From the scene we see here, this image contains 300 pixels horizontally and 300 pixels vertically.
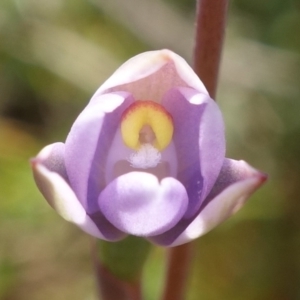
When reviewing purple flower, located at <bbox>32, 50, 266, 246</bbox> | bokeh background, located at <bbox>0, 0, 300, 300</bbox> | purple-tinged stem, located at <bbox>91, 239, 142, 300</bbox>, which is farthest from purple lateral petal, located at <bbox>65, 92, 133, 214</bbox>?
bokeh background, located at <bbox>0, 0, 300, 300</bbox>

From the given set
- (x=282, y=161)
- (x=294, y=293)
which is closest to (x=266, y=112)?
(x=282, y=161)

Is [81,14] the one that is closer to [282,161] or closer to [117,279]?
[282,161]

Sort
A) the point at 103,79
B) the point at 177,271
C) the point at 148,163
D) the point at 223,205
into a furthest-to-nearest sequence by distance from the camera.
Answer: the point at 103,79 → the point at 177,271 → the point at 148,163 → the point at 223,205

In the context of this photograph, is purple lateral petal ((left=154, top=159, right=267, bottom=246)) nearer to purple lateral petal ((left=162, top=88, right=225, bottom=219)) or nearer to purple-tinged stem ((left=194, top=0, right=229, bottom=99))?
purple lateral petal ((left=162, top=88, right=225, bottom=219))

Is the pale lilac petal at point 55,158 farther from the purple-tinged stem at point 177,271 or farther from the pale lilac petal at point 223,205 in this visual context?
the purple-tinged stem at point 177,271

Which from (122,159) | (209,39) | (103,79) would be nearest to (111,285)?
(122,159)

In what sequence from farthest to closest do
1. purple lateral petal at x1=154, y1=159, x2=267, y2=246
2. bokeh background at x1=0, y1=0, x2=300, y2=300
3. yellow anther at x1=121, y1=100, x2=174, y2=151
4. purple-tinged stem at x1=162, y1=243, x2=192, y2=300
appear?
bokeh background at x1=0, y1=0, x2=300, y2=300 < purple-tinged stem at x1=162, y1=243, x2=192, y2=300 < yellow anther at x1=121, y1=100, x2=174, y2=151 < purple lateral petal at x1=154, y1=159, x2=267, y2=246

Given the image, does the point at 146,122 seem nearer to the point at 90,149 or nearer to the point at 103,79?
the point at 90,149
